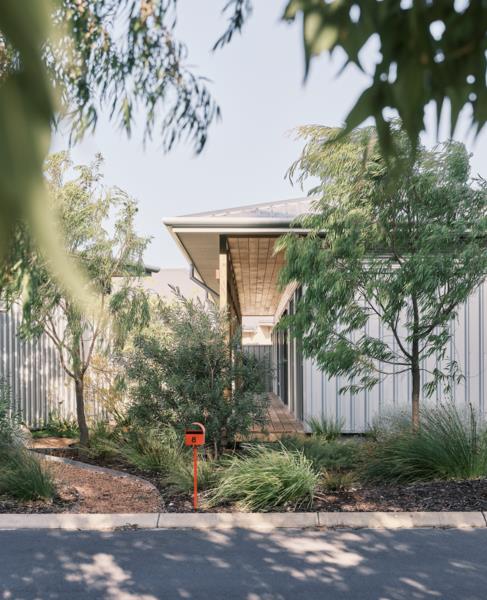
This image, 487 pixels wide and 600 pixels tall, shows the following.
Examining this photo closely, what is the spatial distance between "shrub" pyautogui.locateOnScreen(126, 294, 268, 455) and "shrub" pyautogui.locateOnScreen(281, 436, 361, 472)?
601 millimetres

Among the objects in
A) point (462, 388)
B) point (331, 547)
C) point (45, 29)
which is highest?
point (45, 29)

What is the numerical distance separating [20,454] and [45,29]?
327 inches

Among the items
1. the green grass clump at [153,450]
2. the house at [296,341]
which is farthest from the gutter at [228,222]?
the green grass clump at [153,450]

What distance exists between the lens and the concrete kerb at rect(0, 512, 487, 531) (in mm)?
6992

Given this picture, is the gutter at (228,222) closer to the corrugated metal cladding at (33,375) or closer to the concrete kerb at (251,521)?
the corrugated metal cladding at (33,375)

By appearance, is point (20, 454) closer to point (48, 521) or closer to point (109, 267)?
point (48, 521)

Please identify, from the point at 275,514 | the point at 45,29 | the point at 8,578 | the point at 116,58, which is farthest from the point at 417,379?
the point at 45,29

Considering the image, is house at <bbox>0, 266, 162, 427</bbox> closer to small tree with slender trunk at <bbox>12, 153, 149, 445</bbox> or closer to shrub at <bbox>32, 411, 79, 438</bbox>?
shrub at <bbox>32, 411, 79, 438</bbox>

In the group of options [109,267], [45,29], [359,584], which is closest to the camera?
[45,29]

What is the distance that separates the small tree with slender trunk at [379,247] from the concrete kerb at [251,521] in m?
2.10

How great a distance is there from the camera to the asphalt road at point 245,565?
17.1 ft

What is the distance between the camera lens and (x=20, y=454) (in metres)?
8.41

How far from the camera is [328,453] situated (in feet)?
29.4

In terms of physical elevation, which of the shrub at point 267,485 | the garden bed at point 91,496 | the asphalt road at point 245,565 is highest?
the shrub at point 267,485
